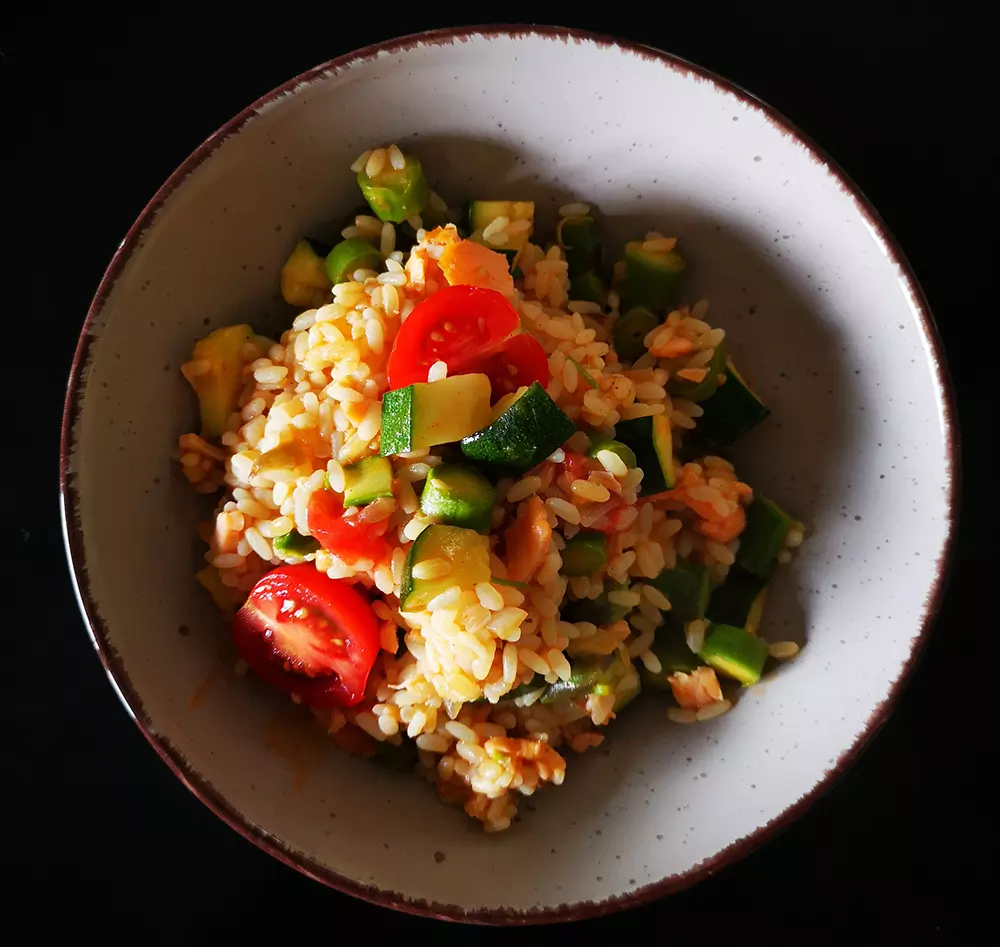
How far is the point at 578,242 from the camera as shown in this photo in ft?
7.64

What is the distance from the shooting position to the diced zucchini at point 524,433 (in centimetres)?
188

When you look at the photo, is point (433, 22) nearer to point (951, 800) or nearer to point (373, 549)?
point (373, 549)

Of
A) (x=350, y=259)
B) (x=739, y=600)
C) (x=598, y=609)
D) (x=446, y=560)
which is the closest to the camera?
(x=446, y=560)

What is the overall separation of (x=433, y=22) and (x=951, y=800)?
2.85m

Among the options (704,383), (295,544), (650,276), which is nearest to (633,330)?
(650,276)

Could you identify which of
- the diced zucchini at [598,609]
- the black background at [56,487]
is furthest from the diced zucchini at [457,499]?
the black background at [56,487]

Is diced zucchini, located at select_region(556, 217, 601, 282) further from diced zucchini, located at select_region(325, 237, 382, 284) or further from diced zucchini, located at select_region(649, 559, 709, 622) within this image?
diced zucchini, located at select_region(649, 559, 709, 622)

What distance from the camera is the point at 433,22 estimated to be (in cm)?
269

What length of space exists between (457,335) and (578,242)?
571 mm

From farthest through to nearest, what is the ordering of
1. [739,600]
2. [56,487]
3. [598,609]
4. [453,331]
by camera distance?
[56,487]
[739,600]
[598,609]
[453,331]

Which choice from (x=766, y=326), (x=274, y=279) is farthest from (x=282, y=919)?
(x=766, y=326)

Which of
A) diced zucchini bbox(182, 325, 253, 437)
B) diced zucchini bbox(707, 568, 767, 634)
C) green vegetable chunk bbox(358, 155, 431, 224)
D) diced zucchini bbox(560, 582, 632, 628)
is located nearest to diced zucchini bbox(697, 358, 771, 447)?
diced zucchini bbox(707, 568, 767, 634)

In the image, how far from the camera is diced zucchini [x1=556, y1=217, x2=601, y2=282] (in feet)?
7.61

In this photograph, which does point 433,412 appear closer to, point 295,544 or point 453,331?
point 453,331
